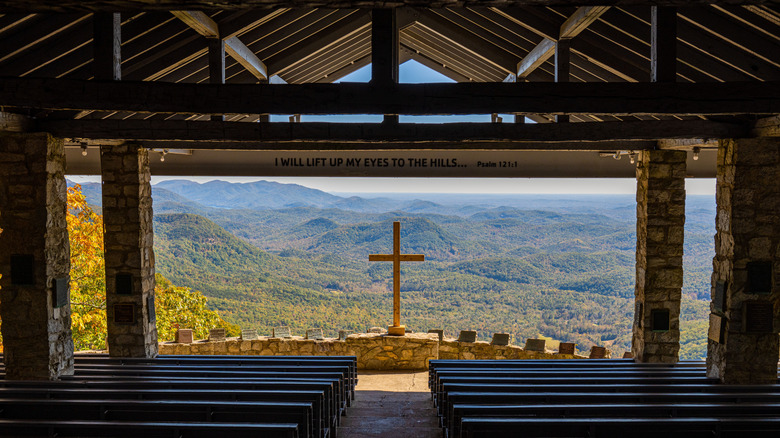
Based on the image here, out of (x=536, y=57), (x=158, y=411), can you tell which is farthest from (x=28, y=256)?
(x=536, y=57)

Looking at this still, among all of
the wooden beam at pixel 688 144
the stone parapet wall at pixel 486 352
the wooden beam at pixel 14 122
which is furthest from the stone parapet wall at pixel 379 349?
the wooden beam at pixel 14 122

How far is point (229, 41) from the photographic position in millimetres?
6730

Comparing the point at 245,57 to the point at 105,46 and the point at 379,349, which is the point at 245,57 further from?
the point at 379,349

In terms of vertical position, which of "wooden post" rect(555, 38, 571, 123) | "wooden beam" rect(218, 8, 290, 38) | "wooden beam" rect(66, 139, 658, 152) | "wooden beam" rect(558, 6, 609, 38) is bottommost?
"wooden beam" rect(66, 139, 658, 152)

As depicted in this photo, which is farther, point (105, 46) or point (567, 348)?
point (567, 348)

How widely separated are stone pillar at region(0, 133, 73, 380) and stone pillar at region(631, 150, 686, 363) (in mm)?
8489

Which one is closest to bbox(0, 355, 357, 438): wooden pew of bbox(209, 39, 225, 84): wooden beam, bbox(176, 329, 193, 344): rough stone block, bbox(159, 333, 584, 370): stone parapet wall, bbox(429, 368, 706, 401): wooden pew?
bbox(429, 368, 706, 401): wooden pew

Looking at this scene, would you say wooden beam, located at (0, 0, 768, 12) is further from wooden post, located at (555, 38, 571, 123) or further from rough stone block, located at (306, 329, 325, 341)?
rough stone block, located at (306, 329, 325, 341)

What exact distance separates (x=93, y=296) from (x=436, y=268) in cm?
2515

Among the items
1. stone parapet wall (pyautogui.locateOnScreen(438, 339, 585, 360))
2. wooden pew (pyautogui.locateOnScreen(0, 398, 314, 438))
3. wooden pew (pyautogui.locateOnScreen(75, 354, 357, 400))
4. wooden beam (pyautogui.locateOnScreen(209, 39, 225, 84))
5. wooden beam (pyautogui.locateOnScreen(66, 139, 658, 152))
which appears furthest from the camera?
stone parapet wall (pyautogui.locateOnScreen(438, 339, 585, 360))

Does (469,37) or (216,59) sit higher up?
(469,37)

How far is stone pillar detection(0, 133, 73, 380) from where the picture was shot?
21.9 feet

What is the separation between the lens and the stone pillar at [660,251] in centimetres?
851

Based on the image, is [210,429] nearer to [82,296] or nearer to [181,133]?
[181,133]
